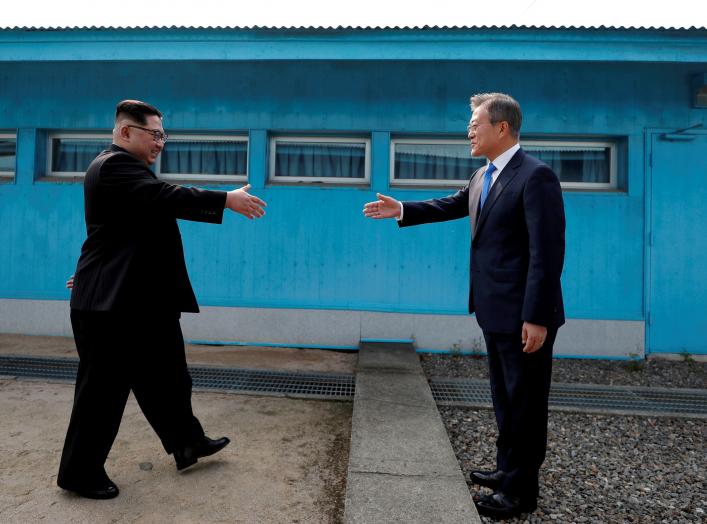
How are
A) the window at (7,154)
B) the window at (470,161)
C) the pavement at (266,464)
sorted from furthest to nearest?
the window at (7,154) < the window at (470,161) < the pavement at (266,464)

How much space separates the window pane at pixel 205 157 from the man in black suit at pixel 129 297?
3.27 meters

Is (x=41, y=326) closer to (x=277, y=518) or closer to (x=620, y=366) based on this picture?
(x=277, y=518)

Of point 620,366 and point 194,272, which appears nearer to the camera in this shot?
point 620,366

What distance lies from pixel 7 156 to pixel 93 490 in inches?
208

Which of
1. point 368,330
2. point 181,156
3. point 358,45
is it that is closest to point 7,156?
point 181,156

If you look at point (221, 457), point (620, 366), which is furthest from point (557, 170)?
point (221, 457)

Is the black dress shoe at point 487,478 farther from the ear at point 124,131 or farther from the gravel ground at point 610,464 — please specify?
the ear at point 124,131

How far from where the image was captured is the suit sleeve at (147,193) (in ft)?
7.26

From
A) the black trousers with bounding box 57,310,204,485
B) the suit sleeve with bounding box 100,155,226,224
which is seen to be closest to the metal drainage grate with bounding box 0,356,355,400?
the black trousers with bounding box 57,310,204,485

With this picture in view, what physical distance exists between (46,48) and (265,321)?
376cm

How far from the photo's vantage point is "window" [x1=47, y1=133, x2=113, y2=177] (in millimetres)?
5809

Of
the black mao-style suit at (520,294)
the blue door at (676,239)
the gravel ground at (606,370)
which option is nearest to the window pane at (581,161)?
the blue door at (676,239)

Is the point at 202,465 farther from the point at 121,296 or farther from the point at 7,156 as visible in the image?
the point at 7,156

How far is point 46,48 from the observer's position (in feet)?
16.8
